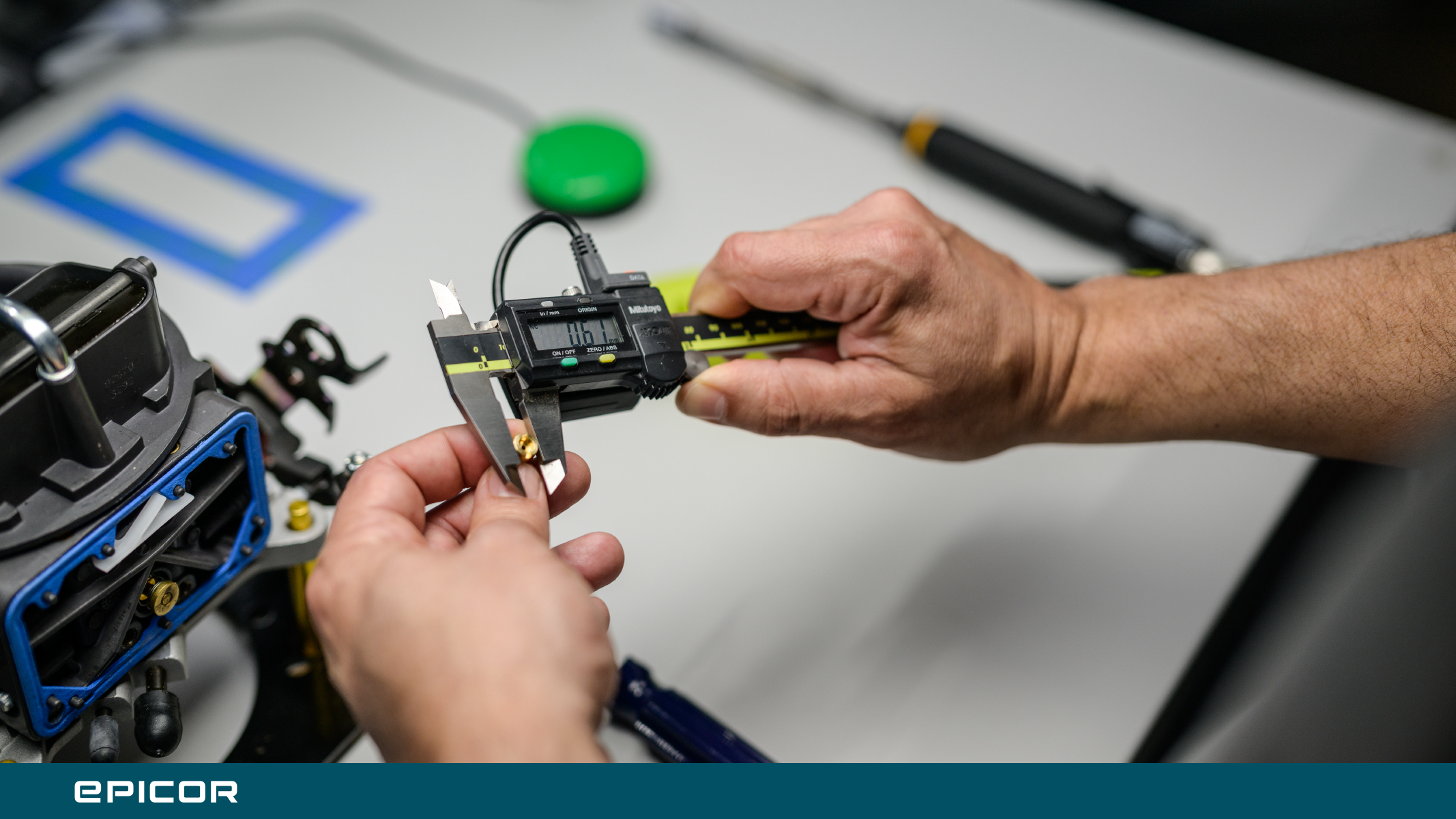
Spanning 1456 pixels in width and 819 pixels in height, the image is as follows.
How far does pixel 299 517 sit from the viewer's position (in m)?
0.79

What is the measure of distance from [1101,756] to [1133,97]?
1136 millimetres

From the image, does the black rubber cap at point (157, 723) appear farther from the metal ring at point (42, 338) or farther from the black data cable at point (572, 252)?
the black data cable at point (572, 252)

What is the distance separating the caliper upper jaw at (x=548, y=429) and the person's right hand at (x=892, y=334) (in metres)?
0.12

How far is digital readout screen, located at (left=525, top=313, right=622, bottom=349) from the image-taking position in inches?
28.8

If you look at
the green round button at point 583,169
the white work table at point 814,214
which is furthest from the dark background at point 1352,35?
the green round button at point 583,169

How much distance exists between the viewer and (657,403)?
1085mm

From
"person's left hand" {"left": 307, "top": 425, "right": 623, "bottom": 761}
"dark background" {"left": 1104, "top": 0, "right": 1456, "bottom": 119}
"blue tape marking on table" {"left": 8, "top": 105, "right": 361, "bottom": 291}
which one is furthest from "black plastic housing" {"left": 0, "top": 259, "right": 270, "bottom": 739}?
"dark background" {"left": 1104, "top": 0, "right": 1456, "bottom": 119}

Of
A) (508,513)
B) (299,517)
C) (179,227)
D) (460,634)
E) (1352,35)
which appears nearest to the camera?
(460,634)

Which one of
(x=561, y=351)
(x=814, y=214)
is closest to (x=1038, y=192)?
(x=814, y=214)

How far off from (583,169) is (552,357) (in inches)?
25.8

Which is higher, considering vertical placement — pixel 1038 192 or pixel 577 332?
pixel 1038 192
